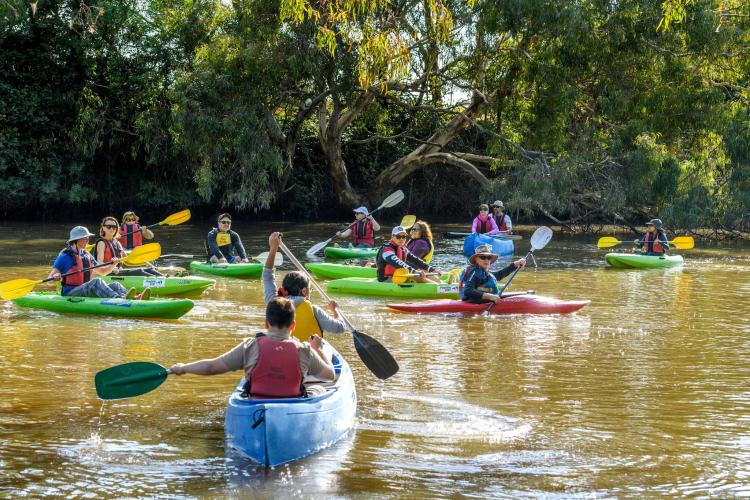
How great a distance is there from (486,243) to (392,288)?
5833 mm

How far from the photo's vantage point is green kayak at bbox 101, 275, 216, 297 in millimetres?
12125

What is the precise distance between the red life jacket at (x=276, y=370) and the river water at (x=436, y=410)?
1.43 ft

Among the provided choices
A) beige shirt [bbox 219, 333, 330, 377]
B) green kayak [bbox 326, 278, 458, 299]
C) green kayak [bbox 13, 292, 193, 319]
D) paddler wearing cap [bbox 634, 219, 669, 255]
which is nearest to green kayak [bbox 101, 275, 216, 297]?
green kayak [bbox 13, 292, 193, 319]

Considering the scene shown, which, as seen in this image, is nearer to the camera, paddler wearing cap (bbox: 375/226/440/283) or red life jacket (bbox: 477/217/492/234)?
paddler wearing cap (bbox: 375/226/440/283)

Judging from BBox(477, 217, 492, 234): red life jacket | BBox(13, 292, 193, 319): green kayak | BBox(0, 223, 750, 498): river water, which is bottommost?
BBox(0, 223, 750, 498): river water

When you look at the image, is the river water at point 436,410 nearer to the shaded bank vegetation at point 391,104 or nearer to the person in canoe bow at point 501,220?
the person in canoe bow at point 501,220

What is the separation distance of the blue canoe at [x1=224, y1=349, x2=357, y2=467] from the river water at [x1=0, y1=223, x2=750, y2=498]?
0.08 m

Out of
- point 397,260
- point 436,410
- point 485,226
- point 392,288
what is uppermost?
point 485,226

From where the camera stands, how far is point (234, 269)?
14648mm

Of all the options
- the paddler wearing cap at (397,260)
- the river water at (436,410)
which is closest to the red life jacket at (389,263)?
the paddler wearing cap at (397,260)

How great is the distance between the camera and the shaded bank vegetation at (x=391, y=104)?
20.9 meters

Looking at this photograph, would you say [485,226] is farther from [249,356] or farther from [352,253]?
[249,356]

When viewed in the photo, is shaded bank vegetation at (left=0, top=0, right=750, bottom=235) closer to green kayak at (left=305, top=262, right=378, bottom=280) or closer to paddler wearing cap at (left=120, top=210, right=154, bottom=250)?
green kayak at (left=305, top=262, right=378, bottom=280)

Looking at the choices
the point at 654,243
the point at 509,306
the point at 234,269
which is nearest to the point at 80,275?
the point at 234,269
